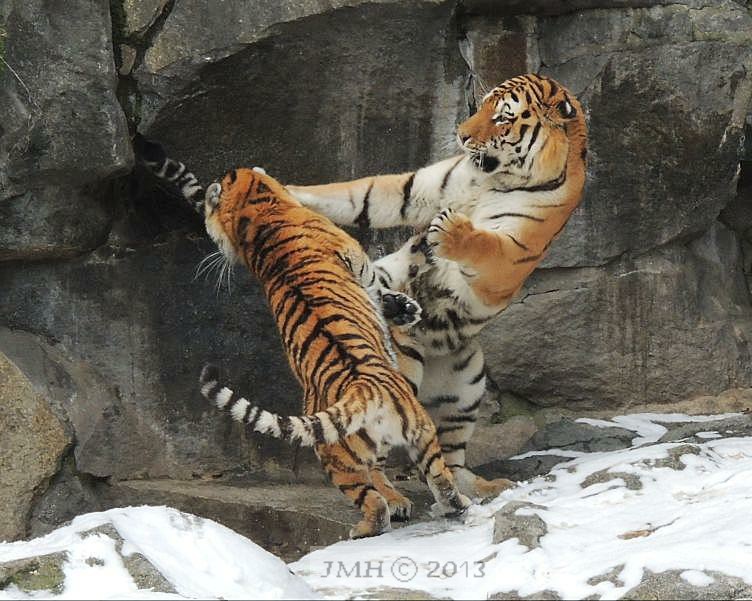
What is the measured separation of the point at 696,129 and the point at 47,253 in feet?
9.49

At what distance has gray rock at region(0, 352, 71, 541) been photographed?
16.6ft

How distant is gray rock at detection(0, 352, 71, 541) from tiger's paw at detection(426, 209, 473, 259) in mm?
1690

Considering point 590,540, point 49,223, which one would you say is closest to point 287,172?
point 49,223

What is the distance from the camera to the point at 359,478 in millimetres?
4539

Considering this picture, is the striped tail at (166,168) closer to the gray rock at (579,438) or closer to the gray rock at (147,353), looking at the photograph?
the gray rock at (147,353)

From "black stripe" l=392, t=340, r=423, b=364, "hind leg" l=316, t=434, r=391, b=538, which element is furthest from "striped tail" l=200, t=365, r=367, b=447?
"black stripe" l=392, t=340, r=423, b=364

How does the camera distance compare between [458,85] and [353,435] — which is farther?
[458,85]

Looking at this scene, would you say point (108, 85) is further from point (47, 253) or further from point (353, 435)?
point (353, 435)

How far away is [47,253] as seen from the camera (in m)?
5.27

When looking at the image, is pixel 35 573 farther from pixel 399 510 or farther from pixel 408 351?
pixel 408 351

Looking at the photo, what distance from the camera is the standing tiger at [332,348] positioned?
419cm

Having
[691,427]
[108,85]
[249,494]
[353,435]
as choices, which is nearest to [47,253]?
[108,85]

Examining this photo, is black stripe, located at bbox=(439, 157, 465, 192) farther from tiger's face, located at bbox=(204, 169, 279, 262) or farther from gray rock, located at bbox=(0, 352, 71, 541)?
gray rock, located at bbox=(0, 352, 71, 541)

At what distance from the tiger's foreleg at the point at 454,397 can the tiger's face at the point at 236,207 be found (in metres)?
0.91
